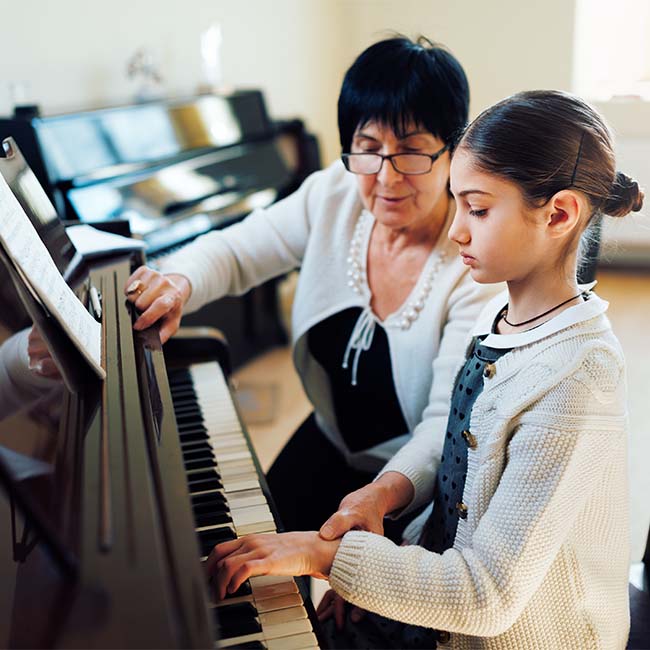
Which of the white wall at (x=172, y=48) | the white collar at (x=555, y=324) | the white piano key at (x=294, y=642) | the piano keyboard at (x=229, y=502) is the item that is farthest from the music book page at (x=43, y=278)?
the white wall at (x=172, y=48)

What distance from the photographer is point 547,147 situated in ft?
3.20

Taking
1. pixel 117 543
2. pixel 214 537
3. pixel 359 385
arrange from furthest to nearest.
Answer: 1. pixel 359 385
2. pixel 214 537
3. pixel 117 543

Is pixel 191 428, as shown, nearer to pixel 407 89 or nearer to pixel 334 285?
pixel 334 285

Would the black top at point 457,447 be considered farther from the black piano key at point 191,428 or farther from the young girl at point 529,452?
the black piano key at point 191,428

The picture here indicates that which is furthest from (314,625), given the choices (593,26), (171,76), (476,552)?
(171,76)

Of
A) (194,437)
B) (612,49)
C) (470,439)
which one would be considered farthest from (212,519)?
(612,49)

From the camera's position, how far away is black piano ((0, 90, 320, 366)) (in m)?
2.52

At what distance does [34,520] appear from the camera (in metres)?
0.75

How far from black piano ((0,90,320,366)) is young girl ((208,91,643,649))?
1025 mm

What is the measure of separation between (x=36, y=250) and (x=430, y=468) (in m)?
0.67

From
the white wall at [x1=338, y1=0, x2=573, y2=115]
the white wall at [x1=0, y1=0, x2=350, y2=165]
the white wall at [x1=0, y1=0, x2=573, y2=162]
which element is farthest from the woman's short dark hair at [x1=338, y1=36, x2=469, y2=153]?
the white wall at [x1=0, y1=0, x2=350, y2=165]

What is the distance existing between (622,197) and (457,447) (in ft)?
1.34

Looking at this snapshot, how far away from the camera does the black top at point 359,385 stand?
1.60 meters

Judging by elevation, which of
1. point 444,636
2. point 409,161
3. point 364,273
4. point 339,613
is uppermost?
point 409,161
